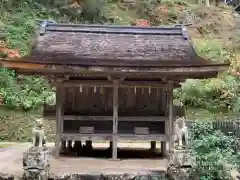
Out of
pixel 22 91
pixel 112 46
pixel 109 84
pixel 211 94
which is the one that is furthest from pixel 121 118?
pixel 211 94

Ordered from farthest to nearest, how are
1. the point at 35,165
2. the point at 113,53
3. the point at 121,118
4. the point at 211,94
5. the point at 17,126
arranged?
the point at 211,94, the point at 17,126, the point at 121,118, the point at 113,53, the point at 35,165

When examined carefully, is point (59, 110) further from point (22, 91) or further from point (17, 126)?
point (22, 91)

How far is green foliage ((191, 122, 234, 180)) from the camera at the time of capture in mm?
11773

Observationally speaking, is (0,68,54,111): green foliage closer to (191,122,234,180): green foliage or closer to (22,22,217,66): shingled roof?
(22,22,217,66): shingled roof

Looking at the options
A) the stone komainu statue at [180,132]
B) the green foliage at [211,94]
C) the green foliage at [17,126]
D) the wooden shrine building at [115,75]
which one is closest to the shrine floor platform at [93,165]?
the wooden shrine building at [115,75]

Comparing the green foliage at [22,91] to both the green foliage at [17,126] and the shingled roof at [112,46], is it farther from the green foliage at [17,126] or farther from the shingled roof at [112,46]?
the shingled roof at [112,46]

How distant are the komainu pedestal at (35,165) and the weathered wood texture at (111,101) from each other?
2936 mm

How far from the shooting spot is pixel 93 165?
13.2m

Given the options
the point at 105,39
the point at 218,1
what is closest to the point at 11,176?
the point at 105,39

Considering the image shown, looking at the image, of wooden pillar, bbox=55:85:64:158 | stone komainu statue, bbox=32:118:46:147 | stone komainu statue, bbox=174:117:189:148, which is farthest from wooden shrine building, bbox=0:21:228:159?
stone komainu statue, bbox=32:118:46:147

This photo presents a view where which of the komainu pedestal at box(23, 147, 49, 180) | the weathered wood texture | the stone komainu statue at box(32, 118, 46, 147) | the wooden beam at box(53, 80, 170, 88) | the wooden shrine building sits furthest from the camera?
the weathered wood texture

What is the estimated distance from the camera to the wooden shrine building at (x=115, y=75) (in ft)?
42.9

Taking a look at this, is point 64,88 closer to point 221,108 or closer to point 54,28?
point 54,28

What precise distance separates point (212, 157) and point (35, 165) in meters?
4.43
